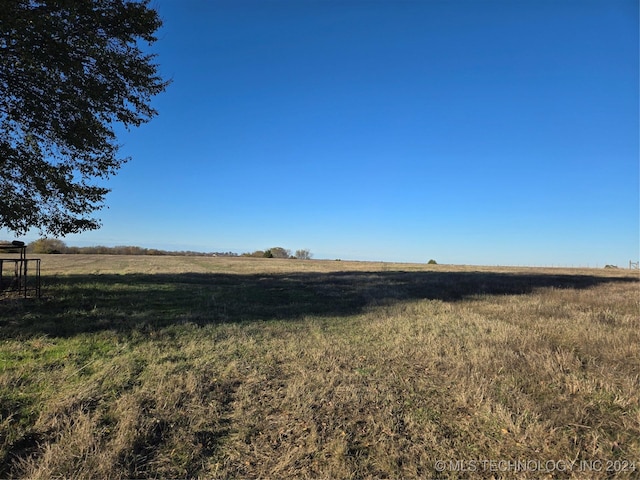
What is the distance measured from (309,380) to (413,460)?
7.39 feet

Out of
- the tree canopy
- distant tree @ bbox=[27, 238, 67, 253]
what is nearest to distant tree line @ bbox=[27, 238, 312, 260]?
distant tree @ bbox=[27, 238, 67, 253]

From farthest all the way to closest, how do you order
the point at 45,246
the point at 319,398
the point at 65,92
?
1. the point at 45,246
2. the point at 65,92
3. the point at 319,398

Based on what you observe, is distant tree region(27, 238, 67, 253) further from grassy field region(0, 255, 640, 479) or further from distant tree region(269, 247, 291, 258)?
grassy field region(0, 255, 640, 479)

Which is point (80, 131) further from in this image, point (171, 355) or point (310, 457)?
point (310, 457)

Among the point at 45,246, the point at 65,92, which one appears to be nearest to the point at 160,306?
the point at 65,92

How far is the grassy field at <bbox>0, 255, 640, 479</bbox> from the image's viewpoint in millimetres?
3459

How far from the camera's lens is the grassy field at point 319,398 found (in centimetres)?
346

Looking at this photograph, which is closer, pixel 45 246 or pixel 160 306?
pixel 160 306

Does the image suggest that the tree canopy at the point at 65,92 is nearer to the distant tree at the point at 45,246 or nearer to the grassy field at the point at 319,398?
the grassy field at the point at 319,398

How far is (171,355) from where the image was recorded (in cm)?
664

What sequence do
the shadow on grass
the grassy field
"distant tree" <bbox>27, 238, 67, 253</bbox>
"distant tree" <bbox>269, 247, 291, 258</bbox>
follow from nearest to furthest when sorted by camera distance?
the grassy field
the shadow on grass
"distant tree" <bbox>27, 238, 67, 253</bbox>
"distant tree" <bbox>269, 247, 291, 258</bbox>

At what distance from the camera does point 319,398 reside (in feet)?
16.0

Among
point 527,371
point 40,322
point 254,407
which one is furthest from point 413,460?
point 40,322

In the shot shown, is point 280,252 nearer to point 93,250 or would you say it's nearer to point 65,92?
point 93,250
